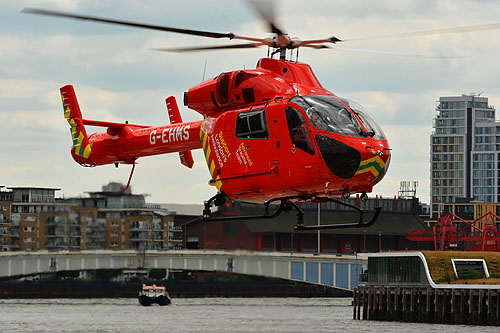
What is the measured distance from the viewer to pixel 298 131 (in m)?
25.2

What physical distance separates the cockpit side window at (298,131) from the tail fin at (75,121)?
354 inches

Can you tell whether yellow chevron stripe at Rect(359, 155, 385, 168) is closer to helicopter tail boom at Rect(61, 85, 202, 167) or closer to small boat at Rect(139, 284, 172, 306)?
helicopter tail boom at Rect(61, 85, 202, 167)

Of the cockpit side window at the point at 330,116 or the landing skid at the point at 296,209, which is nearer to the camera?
the cockpit side window at the point at 330,116

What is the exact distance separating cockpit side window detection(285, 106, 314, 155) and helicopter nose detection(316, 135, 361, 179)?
0.28 metres

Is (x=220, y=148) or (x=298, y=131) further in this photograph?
(x=220, y=148)

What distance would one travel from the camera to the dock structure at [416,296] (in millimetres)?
85625

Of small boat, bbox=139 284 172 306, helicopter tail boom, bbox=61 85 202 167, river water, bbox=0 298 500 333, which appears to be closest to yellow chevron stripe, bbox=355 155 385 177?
helicopter tail boom, bbox=61 85 202 167

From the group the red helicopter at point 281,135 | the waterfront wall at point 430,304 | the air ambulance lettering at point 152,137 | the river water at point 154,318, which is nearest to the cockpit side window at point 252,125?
the red helicopter at point 281,135

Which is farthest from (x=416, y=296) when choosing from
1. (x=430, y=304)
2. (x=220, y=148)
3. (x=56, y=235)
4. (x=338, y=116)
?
(x=338, y=116)

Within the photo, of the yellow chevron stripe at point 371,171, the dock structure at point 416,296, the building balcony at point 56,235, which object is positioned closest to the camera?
the yellow chevron stripe at point 371,171

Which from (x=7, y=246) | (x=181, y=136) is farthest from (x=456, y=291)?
(x=181, y=136)

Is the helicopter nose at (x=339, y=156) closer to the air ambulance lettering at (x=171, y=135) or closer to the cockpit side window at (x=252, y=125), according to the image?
the cockpit side window at (x=252, y=125)

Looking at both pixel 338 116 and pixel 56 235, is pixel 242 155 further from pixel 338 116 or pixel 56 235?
pixel 56 235

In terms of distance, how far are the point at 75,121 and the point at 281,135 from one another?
9.71m
